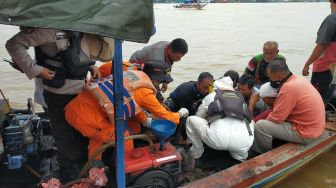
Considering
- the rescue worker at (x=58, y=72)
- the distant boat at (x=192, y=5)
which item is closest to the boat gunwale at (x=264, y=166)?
the rescue worker at (x=58, y=72)

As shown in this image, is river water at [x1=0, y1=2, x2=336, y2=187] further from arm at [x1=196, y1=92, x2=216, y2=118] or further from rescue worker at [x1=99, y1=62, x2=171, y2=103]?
rescue worker at [x1=99, y1=62, x2=171, y2=103]

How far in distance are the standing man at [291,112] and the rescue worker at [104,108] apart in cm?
139

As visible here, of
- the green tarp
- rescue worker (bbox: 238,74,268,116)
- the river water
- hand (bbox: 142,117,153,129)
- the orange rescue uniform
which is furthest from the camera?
the river water

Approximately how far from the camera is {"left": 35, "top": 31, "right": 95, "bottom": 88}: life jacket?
254 cm

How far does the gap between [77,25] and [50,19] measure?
0.13 m

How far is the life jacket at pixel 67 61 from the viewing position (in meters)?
2.54

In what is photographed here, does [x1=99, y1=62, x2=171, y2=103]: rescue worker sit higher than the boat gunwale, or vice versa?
[x1=99, y1=62, x2=171, y2=103]: rescue worker

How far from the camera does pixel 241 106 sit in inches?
133

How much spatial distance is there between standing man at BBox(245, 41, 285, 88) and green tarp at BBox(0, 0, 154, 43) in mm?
3804

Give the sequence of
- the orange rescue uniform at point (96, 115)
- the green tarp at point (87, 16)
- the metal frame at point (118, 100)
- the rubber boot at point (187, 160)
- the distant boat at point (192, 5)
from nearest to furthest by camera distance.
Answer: the green tarp at point (87, 16) → the metal frame at point (118, 100) → the orange rescue uniform at point (96, 115) → the rubber boot at point (187, 160) → the distant boat at point (192, 5)

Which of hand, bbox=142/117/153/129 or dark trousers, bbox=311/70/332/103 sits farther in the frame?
dark trousers, bbox=311/70/332/103

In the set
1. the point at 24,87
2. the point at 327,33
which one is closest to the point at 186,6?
the point at 24,87

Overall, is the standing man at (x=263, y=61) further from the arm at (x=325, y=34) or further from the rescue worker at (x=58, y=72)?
the rescue worker at (x=58, y=72)

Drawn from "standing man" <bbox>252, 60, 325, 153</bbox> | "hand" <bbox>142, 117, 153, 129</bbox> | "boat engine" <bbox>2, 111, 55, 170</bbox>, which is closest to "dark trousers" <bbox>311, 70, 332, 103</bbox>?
"standing man" <bbox>252, 60, 325, 153</bbox>
